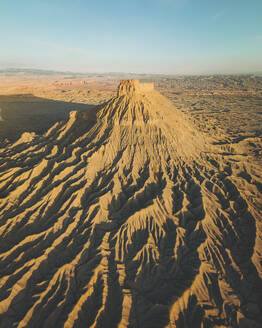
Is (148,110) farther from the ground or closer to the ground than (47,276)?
farther from the ground

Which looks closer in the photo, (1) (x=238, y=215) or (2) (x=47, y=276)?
(2) (x=47, y=276)

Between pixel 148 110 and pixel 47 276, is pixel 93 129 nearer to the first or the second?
pixel 148 110

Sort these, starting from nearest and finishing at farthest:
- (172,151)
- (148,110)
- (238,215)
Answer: (238,215), (172,151), (148,110)

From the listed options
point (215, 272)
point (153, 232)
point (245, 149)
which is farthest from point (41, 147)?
point (245, 149)

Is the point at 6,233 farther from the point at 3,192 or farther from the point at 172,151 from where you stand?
the point at 172,151

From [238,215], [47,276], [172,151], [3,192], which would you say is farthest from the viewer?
[172,151]

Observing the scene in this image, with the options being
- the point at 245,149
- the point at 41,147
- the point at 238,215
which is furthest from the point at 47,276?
the point at 245,149

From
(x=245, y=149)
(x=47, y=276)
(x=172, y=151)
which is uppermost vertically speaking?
(x=172, y=151)
